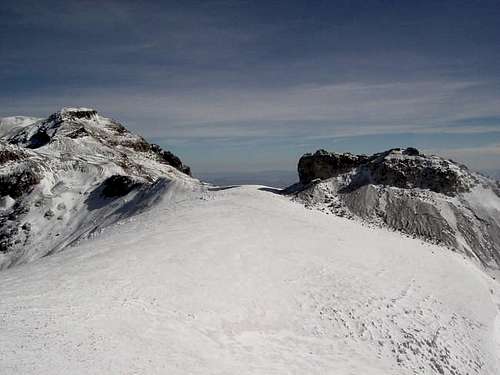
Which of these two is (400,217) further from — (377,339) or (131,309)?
(131,309)

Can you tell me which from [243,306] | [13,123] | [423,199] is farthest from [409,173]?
[13,123]

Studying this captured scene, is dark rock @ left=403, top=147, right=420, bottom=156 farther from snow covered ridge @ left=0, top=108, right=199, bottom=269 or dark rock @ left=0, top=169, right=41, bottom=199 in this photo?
dark rock @ left=0, top=169, right=41, bottom=199

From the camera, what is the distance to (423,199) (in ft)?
135

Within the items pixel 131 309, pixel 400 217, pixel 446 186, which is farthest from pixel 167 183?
pixel 131 309

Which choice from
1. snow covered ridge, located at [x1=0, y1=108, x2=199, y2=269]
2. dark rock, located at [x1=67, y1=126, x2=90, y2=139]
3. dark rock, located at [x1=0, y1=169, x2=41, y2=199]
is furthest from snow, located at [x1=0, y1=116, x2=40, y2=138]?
dark rock, located at [x1=0, y1=169, x2=41, y2=199]

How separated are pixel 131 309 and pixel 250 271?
7.18 m

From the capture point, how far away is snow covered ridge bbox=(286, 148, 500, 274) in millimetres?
36688

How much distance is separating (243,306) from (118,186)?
43.3 metres

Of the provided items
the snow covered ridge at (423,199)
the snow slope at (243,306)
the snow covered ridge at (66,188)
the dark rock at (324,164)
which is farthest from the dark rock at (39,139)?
the snow slope at (243,306)

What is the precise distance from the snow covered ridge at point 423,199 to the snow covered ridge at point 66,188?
61.7ft

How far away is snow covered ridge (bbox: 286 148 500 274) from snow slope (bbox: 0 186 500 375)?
793cm

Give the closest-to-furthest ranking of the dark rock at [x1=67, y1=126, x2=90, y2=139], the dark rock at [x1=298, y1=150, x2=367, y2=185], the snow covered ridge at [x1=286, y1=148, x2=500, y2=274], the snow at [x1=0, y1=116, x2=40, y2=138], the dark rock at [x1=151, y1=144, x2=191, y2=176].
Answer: the snow covered ridge at [x1=286, y1=148, x2=500, y2=274] < the dark rock at [x1=298, y1=150, x2=367, y2=185] < the dark rock at [x1=67, y1=126, x2=90, y2=139] < the dark rock at [x1=151, y1=144, x2=191, y2=176] < the snow at [x1=0, y1=116, x2=40, y2=138]

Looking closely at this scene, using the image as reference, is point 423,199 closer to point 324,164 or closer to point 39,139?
point 324,164

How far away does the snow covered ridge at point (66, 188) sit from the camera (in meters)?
49.8
